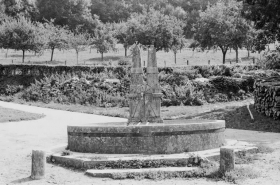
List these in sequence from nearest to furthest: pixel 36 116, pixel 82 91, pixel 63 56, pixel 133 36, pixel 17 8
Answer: pixel 36 116, pixel 82 91, pixel 133 36, pixel 63 56, pixel 17 8

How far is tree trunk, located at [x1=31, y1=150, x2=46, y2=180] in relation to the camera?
8.48 meters

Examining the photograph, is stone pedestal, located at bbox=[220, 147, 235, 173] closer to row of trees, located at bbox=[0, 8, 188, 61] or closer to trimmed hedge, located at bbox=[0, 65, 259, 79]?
trimmed hedge, located at bbox=[0, 65, 259, 79]

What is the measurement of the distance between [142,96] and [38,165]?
11.9 ft

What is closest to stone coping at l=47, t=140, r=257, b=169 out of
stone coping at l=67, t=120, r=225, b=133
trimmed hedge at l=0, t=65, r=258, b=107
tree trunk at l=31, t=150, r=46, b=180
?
stone coping at l=67, t=120, r=225, b=133

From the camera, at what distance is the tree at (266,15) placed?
19.4m

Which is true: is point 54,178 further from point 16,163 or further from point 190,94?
point 190,94

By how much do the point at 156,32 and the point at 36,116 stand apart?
2514 centimetres

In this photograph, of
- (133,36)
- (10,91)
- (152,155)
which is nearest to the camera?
(152,155)

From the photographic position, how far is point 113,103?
24906 millimetres

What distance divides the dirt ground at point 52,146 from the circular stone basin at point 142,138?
A: 98 centimetres

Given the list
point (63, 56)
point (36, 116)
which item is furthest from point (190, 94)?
point (63, 56)

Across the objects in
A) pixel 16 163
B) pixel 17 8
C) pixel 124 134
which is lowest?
pixel 16 163

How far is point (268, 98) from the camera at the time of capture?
17703mm

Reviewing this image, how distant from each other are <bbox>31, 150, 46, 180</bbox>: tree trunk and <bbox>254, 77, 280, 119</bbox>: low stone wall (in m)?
10.8
